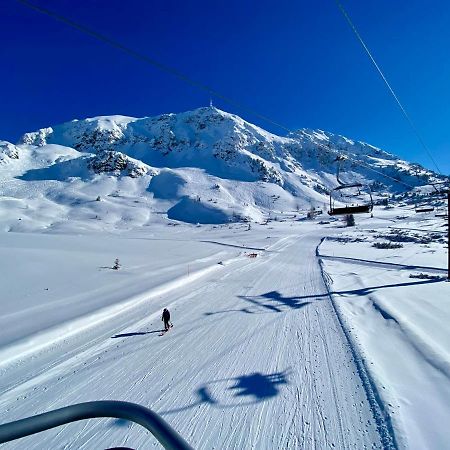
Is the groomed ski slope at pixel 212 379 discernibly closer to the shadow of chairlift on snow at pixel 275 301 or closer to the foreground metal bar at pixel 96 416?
the shadow of chairlift on snow at pixel 275 301

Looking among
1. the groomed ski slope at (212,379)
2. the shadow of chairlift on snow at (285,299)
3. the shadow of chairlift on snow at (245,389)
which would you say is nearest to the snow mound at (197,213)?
the shadow of chairlift on snow at (285,299)

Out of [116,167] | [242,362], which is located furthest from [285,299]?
[116,167]

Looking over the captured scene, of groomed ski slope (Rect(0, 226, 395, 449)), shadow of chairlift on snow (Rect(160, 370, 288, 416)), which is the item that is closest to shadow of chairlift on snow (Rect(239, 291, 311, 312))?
groomed ski slope (Rect(0, 226, 395, 449))

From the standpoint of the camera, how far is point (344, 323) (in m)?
11.4

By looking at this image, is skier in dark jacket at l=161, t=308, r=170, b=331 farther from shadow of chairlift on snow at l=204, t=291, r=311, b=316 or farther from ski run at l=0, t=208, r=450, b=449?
shadow of chairlift on snow at l=204, t=291, r=311, b=316

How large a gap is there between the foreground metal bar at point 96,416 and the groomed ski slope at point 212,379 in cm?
460

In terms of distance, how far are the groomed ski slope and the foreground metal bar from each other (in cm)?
460

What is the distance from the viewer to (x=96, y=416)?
1.85 m

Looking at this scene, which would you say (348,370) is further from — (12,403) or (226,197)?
(226,197)

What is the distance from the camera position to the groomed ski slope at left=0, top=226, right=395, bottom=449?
5.75 metres

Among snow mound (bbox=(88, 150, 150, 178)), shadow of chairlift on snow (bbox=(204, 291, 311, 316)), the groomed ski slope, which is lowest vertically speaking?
the groomed ski slope

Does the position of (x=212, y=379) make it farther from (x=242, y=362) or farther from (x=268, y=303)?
(x=268, y=303)

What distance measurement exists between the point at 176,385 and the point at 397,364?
5.79 m

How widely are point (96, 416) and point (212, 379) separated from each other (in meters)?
6.50
